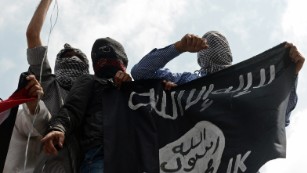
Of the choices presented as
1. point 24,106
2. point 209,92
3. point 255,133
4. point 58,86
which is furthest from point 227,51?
point 24,106

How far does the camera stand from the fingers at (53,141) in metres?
3.24

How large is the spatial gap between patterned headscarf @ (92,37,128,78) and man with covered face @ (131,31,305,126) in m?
0.11

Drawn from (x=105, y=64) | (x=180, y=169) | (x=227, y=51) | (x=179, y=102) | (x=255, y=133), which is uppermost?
(x=227, y=51)

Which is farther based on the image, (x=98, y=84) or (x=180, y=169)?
(x=98, y=84)

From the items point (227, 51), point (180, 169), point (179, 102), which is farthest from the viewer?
point (227, 51)

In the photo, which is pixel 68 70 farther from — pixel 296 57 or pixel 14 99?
pixel 296 57

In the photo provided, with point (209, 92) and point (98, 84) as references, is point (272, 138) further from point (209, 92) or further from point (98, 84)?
point (98, 84)

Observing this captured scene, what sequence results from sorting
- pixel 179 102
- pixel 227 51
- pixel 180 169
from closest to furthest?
pixel 180 169 → pixel 179 102 → pixel 227 51

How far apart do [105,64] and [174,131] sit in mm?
717

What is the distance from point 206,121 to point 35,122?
1.07m

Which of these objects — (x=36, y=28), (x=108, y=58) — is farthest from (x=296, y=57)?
(x=36, y=28)

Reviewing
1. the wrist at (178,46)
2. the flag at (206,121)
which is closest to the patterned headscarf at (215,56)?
the flag at (206,121)

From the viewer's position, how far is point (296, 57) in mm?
3750

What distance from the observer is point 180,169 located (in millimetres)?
3428
